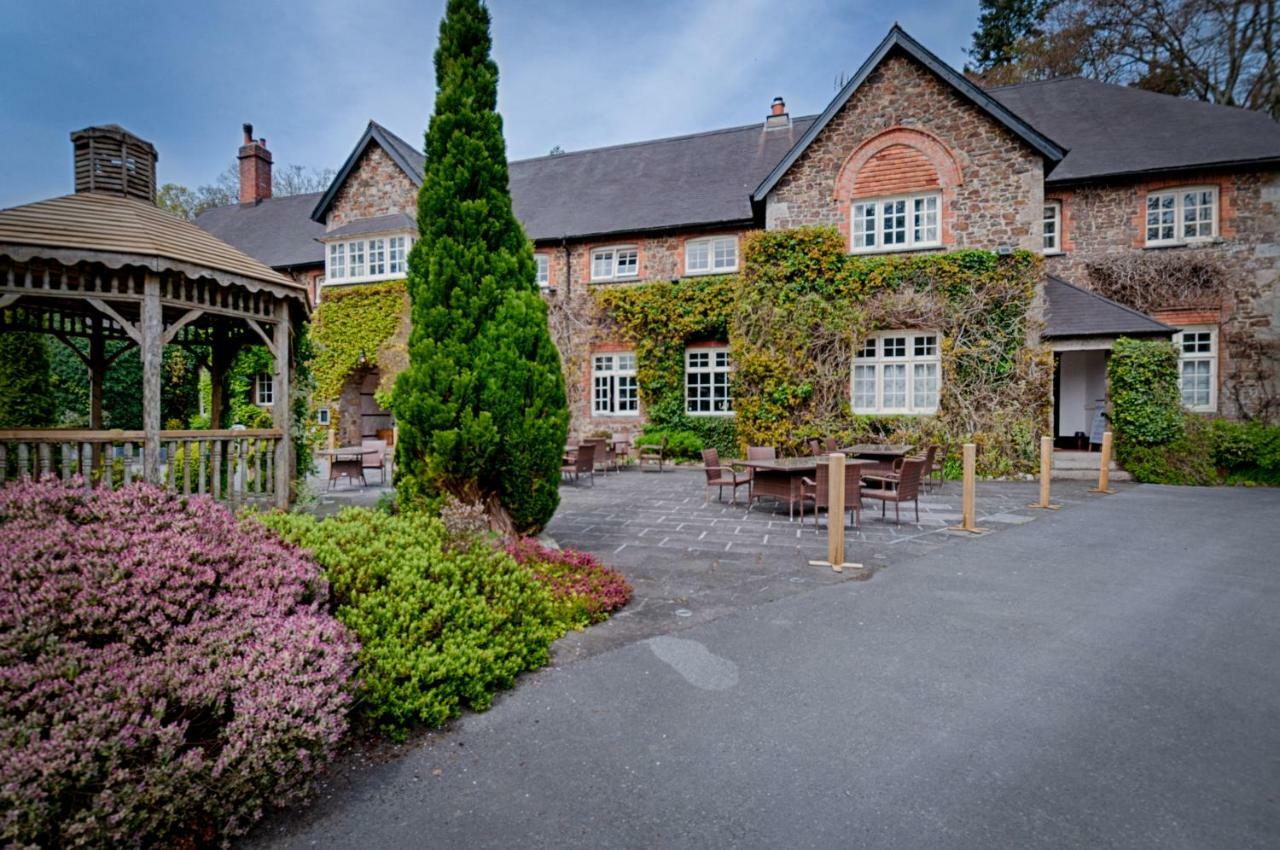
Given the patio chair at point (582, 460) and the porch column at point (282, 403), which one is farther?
the patio chair at point (582, 460)

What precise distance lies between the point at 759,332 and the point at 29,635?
14.9 m

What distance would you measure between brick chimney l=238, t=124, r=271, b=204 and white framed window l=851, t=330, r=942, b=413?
2746 cm

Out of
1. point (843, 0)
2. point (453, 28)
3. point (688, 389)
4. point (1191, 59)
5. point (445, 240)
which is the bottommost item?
point (688, 389)

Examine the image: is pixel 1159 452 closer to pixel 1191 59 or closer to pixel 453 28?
pixel 453 28

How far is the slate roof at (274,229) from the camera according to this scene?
76.8 feet

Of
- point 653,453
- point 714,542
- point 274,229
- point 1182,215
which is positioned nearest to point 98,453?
point 714,542

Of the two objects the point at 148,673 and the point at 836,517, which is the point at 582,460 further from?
the point at 148,673

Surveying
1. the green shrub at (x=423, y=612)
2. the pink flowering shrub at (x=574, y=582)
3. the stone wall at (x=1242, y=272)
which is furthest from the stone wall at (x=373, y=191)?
the stone wall at (x=1242, y=272)

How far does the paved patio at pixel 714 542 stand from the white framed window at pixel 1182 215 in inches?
324

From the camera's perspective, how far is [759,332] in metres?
16.0

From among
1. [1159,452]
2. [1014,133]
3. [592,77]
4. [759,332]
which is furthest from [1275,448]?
[592,77]

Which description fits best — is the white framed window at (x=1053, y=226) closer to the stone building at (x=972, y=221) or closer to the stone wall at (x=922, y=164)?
the stone building at (x=972, y=221)

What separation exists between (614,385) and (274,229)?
16855mm

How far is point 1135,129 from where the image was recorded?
17656 mm
